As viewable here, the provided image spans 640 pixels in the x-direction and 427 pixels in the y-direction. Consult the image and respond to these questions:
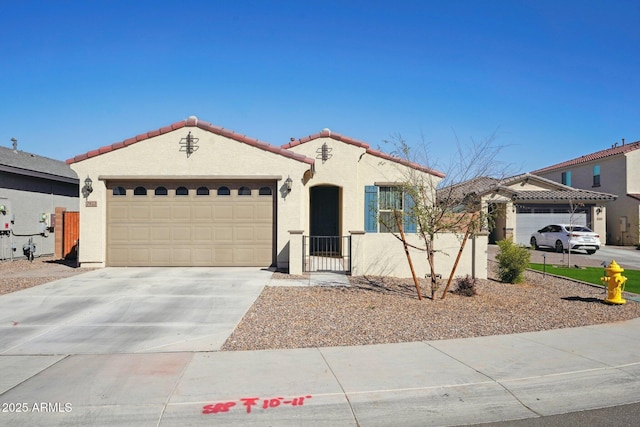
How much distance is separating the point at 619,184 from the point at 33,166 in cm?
3408

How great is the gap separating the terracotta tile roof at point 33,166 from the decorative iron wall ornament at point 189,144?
7505mm

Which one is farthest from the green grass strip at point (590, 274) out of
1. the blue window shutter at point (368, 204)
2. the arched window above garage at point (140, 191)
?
the arched window above garage at point (140, 191)

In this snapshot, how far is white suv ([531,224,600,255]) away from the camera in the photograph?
73.8 ft

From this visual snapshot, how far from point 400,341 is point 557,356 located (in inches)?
84.3

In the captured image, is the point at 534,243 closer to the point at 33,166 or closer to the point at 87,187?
the point at 87,187

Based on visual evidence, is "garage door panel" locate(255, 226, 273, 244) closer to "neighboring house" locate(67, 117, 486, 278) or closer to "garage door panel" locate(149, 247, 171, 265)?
"neighboring house" locate(67, 117, 486, 278)

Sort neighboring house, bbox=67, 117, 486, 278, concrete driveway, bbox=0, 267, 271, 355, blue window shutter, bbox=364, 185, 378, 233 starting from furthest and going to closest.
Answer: blue window shutter, bbox=364, 185, 378, 233, neighboring house, bbox=67, 117, 486, 278, concrete driveway, bbox=0, 267, 271, 355

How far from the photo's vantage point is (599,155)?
3391cm

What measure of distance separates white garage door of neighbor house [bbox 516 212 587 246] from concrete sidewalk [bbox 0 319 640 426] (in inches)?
873

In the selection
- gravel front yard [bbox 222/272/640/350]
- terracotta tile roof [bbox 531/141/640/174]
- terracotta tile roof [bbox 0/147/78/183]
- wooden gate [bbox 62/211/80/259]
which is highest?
terracotta tile roof [bbox 531/141/640/174]

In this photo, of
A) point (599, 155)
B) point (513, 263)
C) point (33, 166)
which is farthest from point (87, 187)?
point (599, 155)

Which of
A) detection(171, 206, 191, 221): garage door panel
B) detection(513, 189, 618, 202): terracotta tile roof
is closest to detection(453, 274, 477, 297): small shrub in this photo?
detection(171, 206, 191, 221): garage door panel

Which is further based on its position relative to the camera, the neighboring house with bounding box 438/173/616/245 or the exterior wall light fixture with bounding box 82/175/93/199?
the neighboring house with bounding box 438/173/616/245

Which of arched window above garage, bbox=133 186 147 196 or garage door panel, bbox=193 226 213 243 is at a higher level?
arched window above garage, bbox=133 186 147 196
